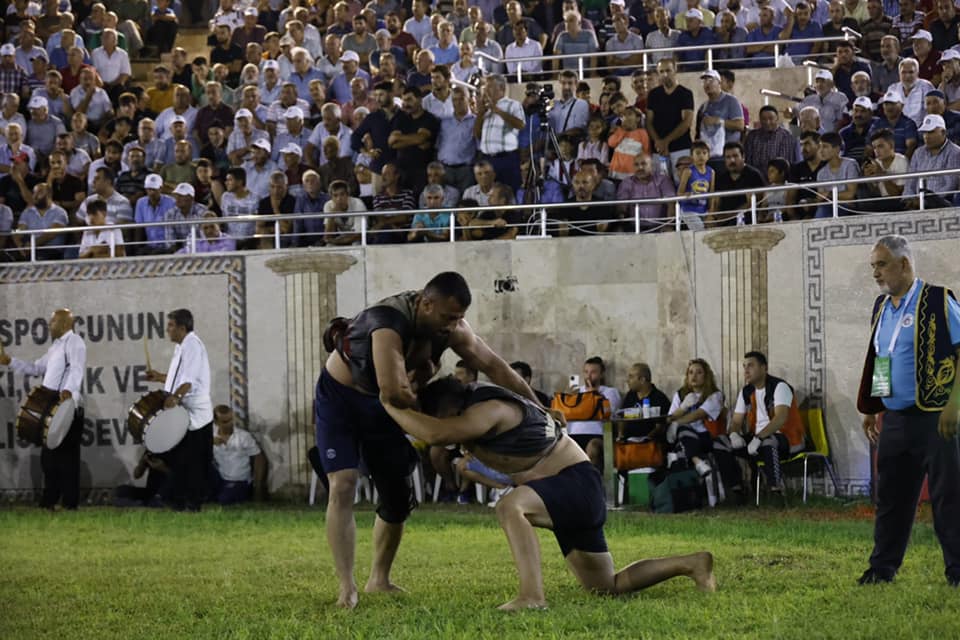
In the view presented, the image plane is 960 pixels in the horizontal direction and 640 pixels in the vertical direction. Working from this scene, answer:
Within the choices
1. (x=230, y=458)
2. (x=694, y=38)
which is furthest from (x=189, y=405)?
(x=694, y=38)

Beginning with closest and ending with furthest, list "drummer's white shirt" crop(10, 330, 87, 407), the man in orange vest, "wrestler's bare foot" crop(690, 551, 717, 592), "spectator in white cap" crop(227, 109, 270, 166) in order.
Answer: "wrestler's bare foot" crop(690, 551, 717, 592) < the man in orange vest < "drummer's white shirt" crop(10, 330, 87, 407) < "spectator in white cap" crop(227, 109, 270, 166)

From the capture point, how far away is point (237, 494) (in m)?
17.3

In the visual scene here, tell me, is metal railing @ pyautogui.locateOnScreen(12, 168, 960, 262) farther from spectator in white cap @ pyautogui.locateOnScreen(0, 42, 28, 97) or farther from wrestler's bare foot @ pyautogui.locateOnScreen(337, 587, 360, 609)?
wrestler's bare foot @ pyautogui.locateOnScreen(337, 587, 360, 609)

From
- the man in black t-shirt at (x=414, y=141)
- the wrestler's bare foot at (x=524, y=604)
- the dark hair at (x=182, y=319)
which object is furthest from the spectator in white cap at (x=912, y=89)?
the wrestler's bare foot at (x=524, y=604)

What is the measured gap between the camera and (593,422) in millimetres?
16000

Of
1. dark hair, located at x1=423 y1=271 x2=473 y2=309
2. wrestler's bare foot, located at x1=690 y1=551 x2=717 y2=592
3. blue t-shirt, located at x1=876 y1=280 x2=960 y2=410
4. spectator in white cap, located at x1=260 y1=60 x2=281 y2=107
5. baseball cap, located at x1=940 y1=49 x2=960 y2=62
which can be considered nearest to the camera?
dark hair, located at x1=423 y1=271 x2=473 y2=309

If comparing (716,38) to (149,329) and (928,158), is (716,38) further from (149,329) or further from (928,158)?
(149,329)

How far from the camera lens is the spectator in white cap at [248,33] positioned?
75.2 ft

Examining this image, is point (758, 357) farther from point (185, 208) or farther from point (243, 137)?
point (243, 137)

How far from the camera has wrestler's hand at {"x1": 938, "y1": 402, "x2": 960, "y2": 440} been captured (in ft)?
27.8

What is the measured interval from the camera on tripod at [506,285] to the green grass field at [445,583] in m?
3.14

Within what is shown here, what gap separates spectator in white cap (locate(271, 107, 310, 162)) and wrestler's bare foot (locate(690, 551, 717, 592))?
1178 centimetres

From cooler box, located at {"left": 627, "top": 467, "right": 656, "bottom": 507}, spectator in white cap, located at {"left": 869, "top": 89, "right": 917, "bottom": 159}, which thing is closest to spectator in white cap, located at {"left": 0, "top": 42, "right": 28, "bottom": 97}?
cooler box, located at {"left": 627, "top": 467, "right": 656, "bottom": 507}

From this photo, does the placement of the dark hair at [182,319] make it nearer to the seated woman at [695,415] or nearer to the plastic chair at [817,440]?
the seated woman at [695,415]
